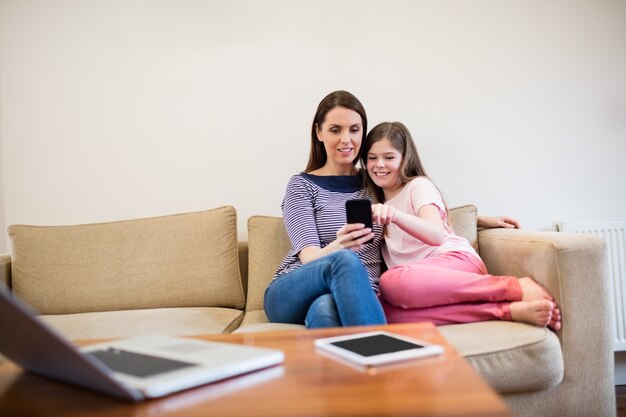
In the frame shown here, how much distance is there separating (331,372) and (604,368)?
1084 mm

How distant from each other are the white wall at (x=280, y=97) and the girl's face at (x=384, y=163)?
0.47 meters

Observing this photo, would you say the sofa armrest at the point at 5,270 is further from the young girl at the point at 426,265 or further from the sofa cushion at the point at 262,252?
the young girl at the point at 426,265

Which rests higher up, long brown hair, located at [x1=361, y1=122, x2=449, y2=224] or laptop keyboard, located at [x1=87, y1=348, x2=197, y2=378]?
long brown hair, located at [x1=361, y1=122, x2=449, y2=224]

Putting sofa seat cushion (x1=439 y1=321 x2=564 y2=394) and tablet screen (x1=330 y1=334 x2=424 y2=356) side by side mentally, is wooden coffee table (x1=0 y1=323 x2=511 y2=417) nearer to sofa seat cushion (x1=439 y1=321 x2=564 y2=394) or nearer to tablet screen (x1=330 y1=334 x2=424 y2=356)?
tablet screen (x1=330 y1=334 x2=424 y2=356)

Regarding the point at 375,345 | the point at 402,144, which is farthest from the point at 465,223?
the point at 375,345

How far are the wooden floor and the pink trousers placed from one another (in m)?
0.77

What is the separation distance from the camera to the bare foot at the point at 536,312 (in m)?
1.40

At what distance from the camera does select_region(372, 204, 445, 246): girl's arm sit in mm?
1603

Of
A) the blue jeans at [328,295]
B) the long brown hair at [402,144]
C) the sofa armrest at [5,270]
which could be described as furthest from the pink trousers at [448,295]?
the sofa armrest at [5,270]

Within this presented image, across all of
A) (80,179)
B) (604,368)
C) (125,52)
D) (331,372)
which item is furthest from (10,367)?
(125,52)

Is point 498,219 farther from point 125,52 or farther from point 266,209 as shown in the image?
point 125,52

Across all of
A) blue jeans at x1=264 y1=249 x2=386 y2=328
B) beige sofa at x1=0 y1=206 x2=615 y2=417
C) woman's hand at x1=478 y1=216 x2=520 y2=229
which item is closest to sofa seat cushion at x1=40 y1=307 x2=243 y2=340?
beige sofa at x1=0 y1=206 x2=615 y2=417

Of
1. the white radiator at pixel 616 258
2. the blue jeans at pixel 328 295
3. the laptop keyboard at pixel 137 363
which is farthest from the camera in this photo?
the white radiator at pixel 616 258

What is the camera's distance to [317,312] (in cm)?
134
